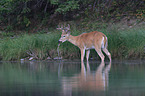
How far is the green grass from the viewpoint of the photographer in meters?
16.3

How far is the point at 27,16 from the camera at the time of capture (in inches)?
1216

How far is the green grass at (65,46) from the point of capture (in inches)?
643

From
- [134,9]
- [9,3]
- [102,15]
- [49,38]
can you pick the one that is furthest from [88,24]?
[49,38]

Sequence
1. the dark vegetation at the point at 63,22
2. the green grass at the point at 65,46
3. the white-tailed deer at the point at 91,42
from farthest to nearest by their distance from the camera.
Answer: the dark vegetation at the point at 63,22 < the green grass at the point at 65,46 < the white-tailed deer at the point at 91,42

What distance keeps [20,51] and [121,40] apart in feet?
17.7

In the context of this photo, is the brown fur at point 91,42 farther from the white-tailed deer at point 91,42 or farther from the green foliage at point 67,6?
the green foliage at point 67,6

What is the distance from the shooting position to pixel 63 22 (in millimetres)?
28984

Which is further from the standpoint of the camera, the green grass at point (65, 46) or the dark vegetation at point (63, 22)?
the dark vegetation at point (63, 22)

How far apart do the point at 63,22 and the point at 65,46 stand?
11.7 metres

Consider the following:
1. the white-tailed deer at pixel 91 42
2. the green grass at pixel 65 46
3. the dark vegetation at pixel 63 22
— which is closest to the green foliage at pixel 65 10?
the dark vegetation at pixel 63 22

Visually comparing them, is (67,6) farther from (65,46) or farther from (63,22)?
(65,46)

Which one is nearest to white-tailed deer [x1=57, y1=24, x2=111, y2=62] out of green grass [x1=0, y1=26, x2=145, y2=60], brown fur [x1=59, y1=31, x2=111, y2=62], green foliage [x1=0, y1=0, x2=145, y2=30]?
brown fur [x1=59, y1=31, x2=111, y2=62]

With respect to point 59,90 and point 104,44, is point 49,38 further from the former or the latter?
point 59,90

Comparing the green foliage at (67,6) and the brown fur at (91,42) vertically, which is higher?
the green foliage at (67,6)
